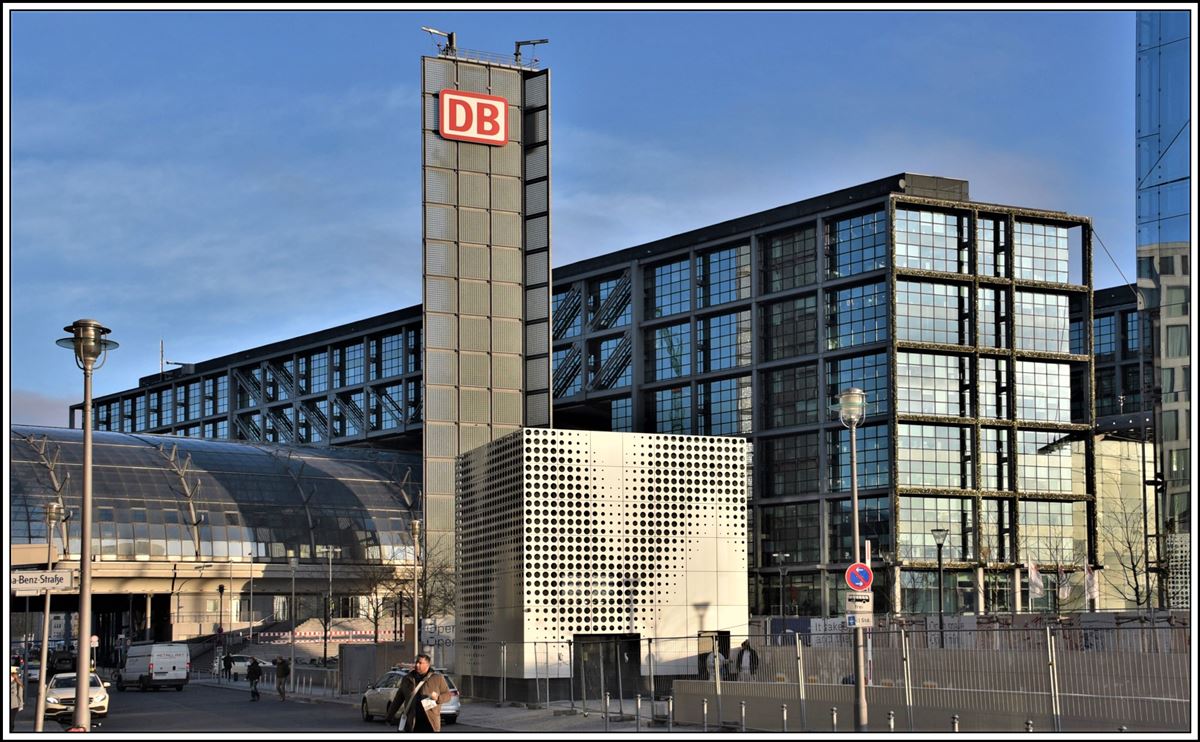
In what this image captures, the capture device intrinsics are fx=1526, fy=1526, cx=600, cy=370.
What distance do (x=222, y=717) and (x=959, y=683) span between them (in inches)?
1036

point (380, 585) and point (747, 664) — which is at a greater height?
point (747, 664)

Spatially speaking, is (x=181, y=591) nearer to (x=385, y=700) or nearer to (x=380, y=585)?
(x=380, y=585)

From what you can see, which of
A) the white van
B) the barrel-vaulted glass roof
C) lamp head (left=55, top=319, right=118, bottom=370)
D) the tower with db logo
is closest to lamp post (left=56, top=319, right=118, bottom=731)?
lamp head (left=55, top=319, right=118, bottom=370)

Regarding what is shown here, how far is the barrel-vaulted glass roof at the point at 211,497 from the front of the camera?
11581 cm

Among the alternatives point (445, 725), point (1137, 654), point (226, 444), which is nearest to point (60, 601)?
point (226, 444)

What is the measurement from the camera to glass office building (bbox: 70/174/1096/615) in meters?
112

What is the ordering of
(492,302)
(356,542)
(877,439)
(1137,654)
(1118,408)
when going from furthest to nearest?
1. (1118,408)
2. (356,542)
3. (877,439)
4. (492,302)
5. (1137,654)

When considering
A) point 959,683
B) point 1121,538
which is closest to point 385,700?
point 959,683

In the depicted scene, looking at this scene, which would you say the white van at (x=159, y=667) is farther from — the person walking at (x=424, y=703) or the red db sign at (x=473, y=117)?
the person walking at (x=424, y=703)

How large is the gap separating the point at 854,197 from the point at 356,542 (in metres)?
51.9

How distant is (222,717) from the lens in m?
49.8

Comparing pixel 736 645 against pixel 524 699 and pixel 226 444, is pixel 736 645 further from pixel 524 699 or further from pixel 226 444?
pixel 226 444

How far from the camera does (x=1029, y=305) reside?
381 feet

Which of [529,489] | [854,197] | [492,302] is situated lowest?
[529,489]
